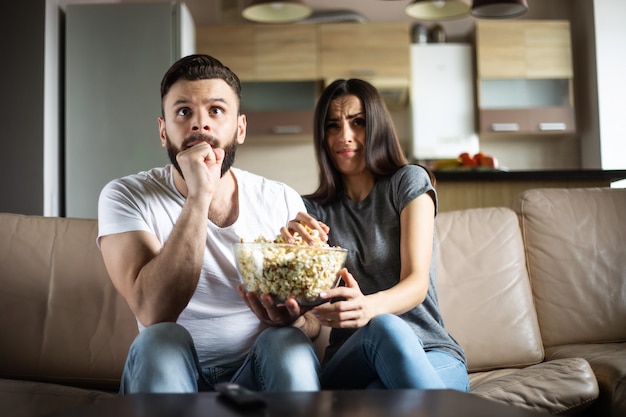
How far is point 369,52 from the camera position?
557cm

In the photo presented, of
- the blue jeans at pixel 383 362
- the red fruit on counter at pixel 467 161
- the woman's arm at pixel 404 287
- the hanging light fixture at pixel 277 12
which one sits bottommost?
the blue jeans at pixel 383 362

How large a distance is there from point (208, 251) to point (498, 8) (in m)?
2.55

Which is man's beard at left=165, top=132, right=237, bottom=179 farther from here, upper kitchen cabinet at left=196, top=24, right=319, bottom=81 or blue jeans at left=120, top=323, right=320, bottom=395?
upper kitchen cabinet at left=196, top=24, right=319, bottom=81

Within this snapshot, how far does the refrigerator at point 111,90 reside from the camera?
4.39 meters

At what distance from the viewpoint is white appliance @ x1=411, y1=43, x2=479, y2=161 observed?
566 centimetres

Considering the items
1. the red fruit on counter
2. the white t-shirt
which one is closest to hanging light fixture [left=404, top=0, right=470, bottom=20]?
the red fruit on counter

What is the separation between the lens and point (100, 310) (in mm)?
1965

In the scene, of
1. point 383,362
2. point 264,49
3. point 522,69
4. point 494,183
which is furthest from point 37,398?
point 522,69

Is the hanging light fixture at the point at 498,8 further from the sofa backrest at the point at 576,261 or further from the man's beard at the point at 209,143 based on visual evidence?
the man's beard at the point at 209,143

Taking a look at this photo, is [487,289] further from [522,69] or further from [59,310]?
[522,69]

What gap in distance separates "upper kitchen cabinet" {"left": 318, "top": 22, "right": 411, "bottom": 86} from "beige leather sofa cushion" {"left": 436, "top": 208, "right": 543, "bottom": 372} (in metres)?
3.54

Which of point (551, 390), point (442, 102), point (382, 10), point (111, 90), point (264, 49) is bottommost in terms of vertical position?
point (551, 390)

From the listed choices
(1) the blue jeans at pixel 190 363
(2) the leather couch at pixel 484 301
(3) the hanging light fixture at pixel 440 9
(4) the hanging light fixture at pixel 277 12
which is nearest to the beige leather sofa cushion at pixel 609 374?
(2) the leather couch at pixel 484 301

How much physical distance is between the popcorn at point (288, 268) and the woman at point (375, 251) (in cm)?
4
